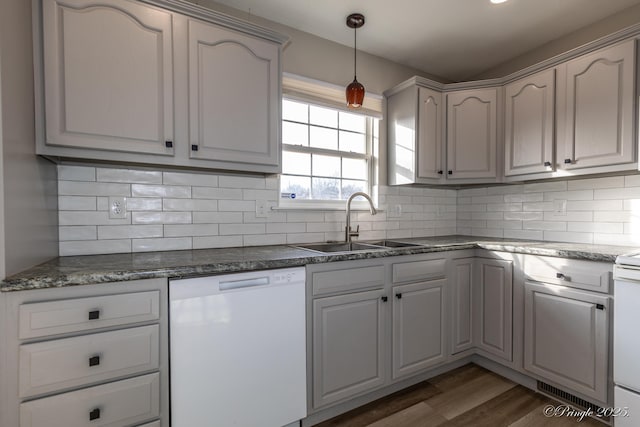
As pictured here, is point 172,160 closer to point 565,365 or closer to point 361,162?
point 361,162

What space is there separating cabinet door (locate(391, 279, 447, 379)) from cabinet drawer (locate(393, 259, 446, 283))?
42 mm

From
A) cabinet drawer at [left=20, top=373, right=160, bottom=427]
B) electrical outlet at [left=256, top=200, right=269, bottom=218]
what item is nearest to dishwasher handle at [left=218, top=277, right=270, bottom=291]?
cabinet drawer at [left=20, top=373, right=160, bottom=427]

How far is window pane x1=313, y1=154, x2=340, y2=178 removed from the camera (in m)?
2.48

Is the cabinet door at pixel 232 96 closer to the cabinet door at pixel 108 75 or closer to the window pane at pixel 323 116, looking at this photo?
the cabinet door at pixel 108 75

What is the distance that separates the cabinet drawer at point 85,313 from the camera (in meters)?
1.08

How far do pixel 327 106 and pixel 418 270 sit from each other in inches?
54.8

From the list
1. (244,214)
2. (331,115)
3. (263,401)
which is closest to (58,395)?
(263,401)

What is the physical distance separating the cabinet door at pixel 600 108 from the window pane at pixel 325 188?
64.1 inches

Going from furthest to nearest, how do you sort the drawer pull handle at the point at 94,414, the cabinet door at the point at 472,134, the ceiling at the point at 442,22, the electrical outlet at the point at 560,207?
1. the cabinet door at the point at 472,134
2. the electrical outlet at the point at 560,207
3. the ceiling at the point at 442,22
4. the drawer pull handle at the point at 94,414

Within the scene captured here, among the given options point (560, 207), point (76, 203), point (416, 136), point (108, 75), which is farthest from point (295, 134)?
point (560, 207)

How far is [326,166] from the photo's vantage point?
2.53 m

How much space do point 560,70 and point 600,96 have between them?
34cm

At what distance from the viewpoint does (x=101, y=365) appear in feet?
3.87

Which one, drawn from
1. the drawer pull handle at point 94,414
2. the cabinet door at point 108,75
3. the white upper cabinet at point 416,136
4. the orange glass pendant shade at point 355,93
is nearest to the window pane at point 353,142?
the white upper cabinet at point 416,136
